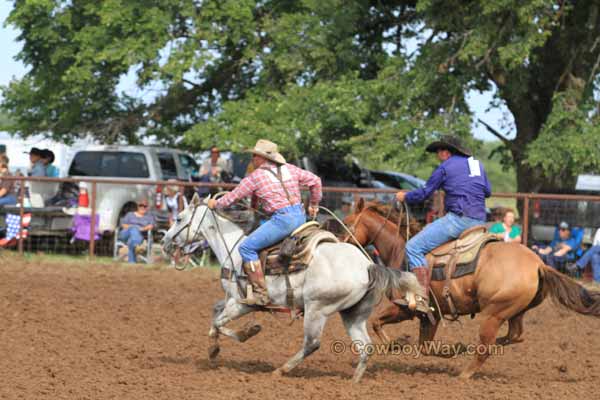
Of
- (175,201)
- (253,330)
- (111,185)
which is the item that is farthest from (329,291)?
(111,185)

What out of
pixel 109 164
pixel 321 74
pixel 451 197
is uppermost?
pixel 321 74

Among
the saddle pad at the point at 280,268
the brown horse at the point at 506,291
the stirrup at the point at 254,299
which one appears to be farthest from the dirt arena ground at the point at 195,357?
the saddle pad at the point at 280,268

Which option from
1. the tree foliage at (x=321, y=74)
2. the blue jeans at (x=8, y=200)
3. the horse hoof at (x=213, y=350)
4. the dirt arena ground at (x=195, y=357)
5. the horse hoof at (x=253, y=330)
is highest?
the tree foliage at (x=321, y=74)

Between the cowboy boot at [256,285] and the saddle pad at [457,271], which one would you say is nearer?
the cowboy boot at [256,285]

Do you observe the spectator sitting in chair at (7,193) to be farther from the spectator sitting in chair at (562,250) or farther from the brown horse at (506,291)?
the brown horse at (506,291)

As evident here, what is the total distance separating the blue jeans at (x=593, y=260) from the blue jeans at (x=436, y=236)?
6563 millimetres

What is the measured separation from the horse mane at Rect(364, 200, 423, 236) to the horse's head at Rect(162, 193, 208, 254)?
1.76m

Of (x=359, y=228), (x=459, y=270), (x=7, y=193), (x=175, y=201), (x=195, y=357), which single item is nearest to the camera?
(x=459, y=270)

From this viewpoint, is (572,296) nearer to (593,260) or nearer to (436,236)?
Answer: (436,236)

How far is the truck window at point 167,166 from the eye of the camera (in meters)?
19.1

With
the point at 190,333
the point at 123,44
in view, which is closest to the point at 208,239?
the point at 190,333

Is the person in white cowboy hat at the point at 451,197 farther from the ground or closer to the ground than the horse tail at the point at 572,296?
farther from the ground

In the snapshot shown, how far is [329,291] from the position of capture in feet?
26.5

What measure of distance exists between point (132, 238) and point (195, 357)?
7279 mm
